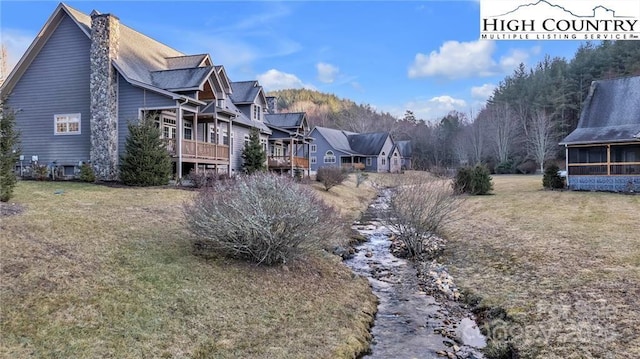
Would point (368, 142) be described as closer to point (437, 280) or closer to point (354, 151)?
point (354, 151)

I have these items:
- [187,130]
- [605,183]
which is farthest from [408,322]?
[605,183]

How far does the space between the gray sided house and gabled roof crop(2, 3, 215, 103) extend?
0.05 meters

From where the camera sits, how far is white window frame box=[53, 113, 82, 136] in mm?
19641

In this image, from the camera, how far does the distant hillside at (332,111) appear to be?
89.4 m

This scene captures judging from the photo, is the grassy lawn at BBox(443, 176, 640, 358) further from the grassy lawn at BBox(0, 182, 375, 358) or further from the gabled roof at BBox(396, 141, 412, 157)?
the gabled roof at BBox(396, 141, 412, 157)

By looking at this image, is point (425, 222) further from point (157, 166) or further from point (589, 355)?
point (157, 166)

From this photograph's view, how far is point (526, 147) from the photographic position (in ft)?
188

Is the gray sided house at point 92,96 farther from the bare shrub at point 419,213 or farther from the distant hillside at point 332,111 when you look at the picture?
the distant hillside at point 332,111

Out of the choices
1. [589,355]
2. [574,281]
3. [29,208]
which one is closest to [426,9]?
[574,281]

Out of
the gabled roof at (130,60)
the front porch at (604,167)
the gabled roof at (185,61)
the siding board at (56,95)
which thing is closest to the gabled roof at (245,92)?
the gabled roof at (185,61)

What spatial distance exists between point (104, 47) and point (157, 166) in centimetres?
636

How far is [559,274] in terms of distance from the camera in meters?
9.01

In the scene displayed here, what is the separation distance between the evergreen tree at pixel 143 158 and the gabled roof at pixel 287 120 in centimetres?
1781

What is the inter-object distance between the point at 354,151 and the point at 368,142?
301 cm
